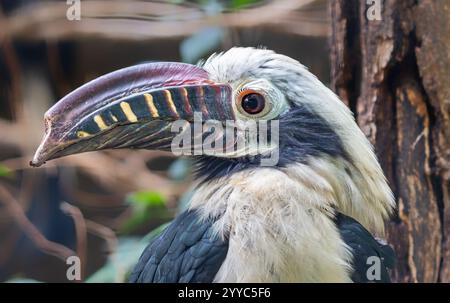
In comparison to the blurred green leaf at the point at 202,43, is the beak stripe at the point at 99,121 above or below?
below

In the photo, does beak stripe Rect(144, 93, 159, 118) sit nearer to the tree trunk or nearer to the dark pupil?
the dark pupil

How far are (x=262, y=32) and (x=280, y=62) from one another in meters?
1.11

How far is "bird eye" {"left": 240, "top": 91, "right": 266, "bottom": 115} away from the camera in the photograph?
4.09 ft

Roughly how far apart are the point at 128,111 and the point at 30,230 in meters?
1.54

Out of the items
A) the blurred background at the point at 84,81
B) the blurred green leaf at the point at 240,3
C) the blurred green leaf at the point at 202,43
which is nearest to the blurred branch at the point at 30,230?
the blurred background at the point at 84,81

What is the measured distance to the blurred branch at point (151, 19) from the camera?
92.6 inches

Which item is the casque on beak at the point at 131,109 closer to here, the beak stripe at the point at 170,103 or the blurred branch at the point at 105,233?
the beak stripe at the point at 170,103

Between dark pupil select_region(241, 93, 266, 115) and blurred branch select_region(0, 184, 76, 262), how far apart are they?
4.43 feet

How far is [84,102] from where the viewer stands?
1.21 meters

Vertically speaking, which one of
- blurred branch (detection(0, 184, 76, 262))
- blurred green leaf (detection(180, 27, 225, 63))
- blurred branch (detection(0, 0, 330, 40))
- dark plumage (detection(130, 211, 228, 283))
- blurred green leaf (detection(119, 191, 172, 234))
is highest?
blurred branch (detection(0, 0, 330, 40))

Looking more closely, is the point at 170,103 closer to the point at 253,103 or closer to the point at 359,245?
the point at 253,103

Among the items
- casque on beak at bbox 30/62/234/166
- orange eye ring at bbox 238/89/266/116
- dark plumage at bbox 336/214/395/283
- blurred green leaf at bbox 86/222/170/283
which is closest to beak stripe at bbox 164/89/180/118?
casque on beak at bbox 30/62/234/166

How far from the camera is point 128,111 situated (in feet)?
4.00
